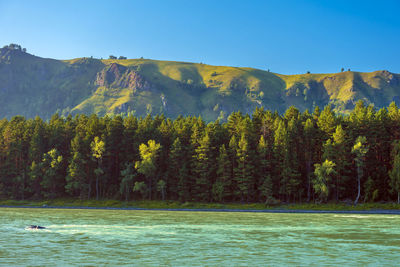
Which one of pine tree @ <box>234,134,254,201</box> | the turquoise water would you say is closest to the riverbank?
pine tree @ <box>234,134,254,201</box>

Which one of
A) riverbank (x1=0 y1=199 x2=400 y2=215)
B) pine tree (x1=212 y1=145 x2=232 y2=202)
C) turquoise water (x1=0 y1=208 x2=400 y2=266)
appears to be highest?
pine tree (x1=212 y1=145 x2=232 y2=202)

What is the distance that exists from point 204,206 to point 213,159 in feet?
47.9

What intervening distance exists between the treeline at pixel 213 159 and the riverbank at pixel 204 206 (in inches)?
138

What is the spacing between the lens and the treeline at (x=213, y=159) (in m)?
92.8

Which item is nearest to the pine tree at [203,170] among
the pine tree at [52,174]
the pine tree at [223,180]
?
the pine tree at [223,180]

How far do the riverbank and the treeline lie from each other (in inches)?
138

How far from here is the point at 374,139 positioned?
322 ft

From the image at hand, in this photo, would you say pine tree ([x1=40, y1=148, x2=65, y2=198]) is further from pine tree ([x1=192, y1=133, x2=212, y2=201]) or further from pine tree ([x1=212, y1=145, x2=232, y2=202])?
pine tree ([x1=212, y1=145, x2=232, y2=202])

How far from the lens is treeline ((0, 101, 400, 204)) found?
9281 cm

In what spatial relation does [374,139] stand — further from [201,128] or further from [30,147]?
[30,147]

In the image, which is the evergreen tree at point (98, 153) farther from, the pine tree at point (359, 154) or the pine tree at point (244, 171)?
the pine tree at point (359, 154)

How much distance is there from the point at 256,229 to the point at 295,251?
16628 mm

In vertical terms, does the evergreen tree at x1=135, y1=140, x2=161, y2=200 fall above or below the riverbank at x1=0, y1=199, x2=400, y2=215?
above

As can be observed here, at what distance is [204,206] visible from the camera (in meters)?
90.0
